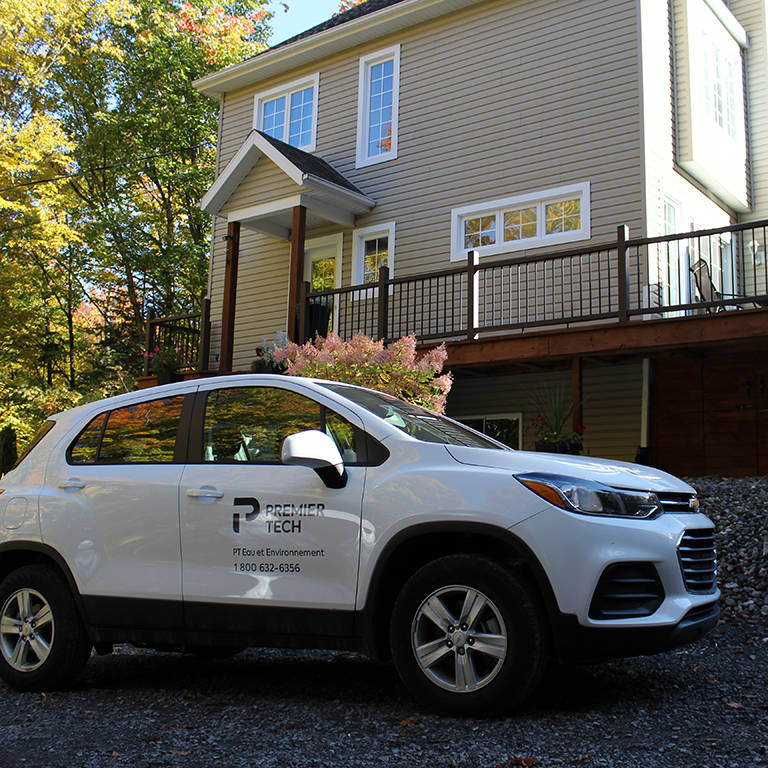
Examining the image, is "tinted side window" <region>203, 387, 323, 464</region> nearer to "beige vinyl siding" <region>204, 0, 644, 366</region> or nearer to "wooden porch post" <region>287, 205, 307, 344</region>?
"beige vinyl siding" <region>204, 0, 644, 366</region>

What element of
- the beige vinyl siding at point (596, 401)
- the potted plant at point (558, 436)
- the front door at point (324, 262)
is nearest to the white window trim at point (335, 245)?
the front door at point (324, 262)

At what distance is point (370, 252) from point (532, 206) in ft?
10.6

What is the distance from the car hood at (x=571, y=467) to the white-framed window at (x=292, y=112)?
13290 mm

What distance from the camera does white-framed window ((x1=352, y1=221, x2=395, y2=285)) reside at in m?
15.0

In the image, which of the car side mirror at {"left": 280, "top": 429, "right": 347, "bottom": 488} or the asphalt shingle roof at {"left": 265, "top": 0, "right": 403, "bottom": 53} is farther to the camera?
the asphalt shingle roof at {"left": 265, "top": 0, "right": 403, "bottom": 53}

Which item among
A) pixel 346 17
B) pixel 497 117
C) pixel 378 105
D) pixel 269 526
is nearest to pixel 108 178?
pixel 346 17

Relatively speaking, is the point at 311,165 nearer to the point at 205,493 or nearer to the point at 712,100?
the point at 712,100

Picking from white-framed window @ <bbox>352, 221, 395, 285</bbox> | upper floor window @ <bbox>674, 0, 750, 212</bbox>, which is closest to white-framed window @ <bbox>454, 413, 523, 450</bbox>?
white-framed window @ <bbox>352, 221, 395, 285</bbox>

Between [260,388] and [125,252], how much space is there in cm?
2041

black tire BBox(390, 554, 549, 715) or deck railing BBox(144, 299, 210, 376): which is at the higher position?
deck railing BBox(144, 299, 210, 376)

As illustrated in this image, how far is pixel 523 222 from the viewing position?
1343 cm

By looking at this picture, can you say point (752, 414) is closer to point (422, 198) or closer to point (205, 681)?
point (422, 198)

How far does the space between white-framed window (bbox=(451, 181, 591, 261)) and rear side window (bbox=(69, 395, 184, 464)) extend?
9.09 m

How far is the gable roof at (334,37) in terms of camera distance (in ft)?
48.2
